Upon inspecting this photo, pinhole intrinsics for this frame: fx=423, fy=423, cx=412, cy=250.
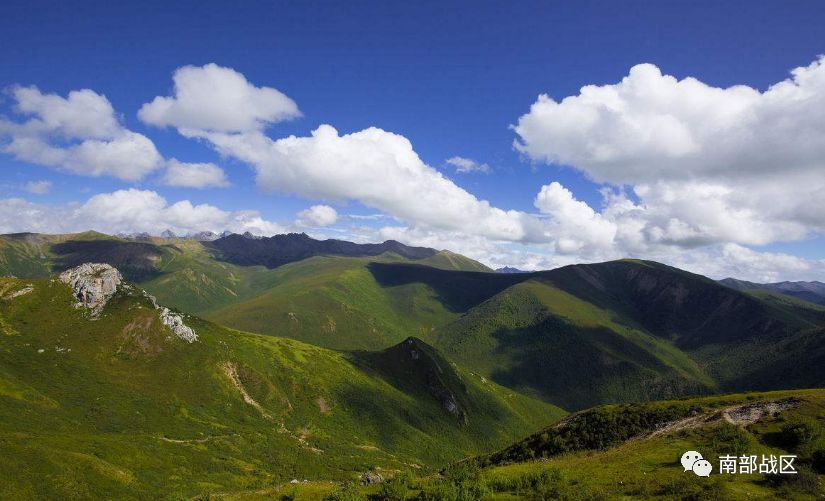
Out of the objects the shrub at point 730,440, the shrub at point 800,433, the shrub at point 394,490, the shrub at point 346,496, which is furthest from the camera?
the shrub at point 730,440

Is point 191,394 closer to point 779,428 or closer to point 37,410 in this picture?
point 37,410

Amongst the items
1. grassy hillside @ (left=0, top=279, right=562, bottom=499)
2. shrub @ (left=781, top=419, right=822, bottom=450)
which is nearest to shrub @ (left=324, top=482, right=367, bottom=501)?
grassy hillside @ (left=0, top=279, right=562, bottom=499)

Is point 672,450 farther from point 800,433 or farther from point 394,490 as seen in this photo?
point 394,490

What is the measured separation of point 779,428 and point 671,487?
2663cm

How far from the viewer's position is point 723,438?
172 ft

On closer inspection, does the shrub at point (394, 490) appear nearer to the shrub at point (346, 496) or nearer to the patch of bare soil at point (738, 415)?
the shrub at point (346, 496)

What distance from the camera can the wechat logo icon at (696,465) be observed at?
135ft

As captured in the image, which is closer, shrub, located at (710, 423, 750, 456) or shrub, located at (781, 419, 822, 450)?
shrub, located at (781, 419, 822, 450)

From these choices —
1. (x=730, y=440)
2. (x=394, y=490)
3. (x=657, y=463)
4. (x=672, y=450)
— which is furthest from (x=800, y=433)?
(x=394, y=490)

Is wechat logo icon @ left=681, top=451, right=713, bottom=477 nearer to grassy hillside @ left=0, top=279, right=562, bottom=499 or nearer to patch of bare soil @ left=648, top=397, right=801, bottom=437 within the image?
patch of bare soil @ left=648, top=397, right=801, bottom=437

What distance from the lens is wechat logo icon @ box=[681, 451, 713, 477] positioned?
4116cm

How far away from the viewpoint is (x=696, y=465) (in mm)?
42250

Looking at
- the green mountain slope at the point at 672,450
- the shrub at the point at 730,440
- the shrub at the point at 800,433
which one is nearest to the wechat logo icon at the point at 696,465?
the green mountain slope at the point at 672,450

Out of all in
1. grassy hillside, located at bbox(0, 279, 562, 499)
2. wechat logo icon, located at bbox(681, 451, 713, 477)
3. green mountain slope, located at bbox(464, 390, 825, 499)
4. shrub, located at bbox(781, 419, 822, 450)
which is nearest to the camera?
green mountain slope, located at bbox(464, 390, 825, 499)
